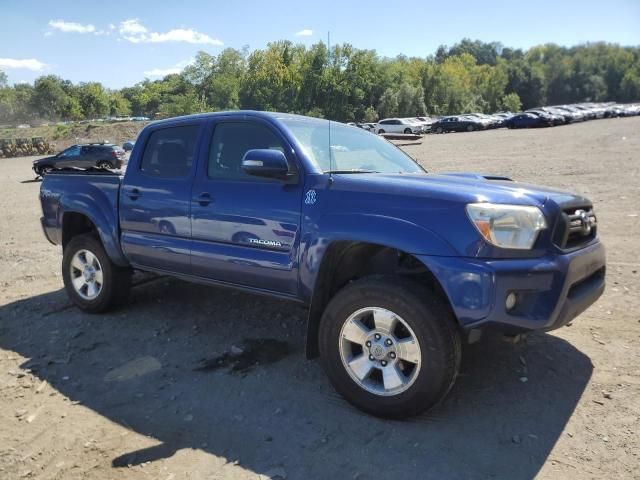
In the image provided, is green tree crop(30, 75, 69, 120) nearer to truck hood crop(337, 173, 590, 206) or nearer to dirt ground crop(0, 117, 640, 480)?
dirt ground crop(0, 117, 640, 480)

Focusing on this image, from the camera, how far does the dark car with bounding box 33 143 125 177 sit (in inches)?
928

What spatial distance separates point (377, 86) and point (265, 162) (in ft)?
222

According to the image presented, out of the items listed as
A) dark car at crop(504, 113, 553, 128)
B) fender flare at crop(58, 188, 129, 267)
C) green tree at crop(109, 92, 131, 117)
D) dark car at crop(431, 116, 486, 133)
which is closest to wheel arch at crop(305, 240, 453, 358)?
fender flare at crop(58, 188, 129, 267)

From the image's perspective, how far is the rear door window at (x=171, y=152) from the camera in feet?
15.2

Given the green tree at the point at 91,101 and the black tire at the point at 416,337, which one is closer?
the black tire at the point at 416,337

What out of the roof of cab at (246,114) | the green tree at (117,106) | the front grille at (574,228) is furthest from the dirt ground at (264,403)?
the green tree at (117,106)

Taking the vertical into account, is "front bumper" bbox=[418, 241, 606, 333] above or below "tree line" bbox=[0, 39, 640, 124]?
below

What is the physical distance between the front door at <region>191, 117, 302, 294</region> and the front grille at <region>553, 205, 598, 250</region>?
1.65m

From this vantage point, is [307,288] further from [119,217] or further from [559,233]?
[119,217]

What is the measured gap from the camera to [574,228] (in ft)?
11.0

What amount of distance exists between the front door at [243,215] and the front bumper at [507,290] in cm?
114

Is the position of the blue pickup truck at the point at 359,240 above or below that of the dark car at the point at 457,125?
below

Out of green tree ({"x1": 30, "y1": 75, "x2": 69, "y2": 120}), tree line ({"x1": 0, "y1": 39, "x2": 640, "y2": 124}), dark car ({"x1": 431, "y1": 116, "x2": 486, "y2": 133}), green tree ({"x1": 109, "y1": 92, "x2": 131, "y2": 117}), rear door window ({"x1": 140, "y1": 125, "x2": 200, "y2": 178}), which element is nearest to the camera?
rear door window ({"x1": 140, "y1": 125, "x2": 200, "y2": 178})

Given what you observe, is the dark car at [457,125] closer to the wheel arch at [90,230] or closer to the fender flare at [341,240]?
the wheel arch at [90,230]
